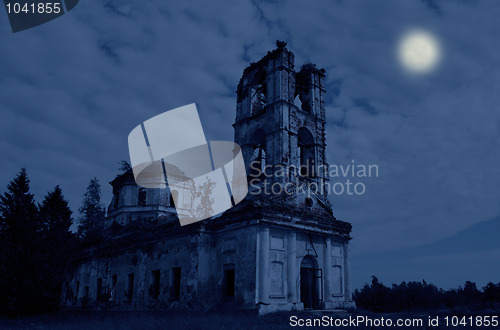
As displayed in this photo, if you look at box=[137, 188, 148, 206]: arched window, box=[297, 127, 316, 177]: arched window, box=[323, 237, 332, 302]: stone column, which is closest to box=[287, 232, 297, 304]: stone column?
box=[323, 237, 332, 302]: stone column

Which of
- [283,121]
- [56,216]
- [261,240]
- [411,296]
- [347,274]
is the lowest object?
[411,296]

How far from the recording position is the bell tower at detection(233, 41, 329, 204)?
20.1 metres

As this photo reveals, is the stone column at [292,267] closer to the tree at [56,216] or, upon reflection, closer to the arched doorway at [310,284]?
the arched doorway at [310,284]

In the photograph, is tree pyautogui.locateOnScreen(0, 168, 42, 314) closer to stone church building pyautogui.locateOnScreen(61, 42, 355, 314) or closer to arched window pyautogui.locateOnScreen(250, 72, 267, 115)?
stone church building pyautogui.locateOnScreen(61, 42, 355, 314)

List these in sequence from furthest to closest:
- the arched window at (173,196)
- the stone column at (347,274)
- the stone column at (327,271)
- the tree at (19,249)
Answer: the arched window at (173,196), the tree at (19,249), the stone column at (347,274), the stone column at (327,271)

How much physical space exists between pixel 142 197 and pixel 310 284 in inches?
563

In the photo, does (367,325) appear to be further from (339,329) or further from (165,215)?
(165,215)

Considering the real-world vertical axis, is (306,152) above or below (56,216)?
above

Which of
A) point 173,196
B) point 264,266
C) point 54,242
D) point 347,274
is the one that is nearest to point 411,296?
point 347,274

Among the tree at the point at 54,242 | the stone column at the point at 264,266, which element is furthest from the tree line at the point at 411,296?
the tree at the point at 54,242

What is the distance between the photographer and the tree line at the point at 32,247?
88.6 feet

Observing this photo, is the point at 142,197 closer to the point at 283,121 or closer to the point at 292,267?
the point at 283,121

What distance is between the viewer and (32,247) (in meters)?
29.4

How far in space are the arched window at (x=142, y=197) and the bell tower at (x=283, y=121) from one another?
904 centimetres
